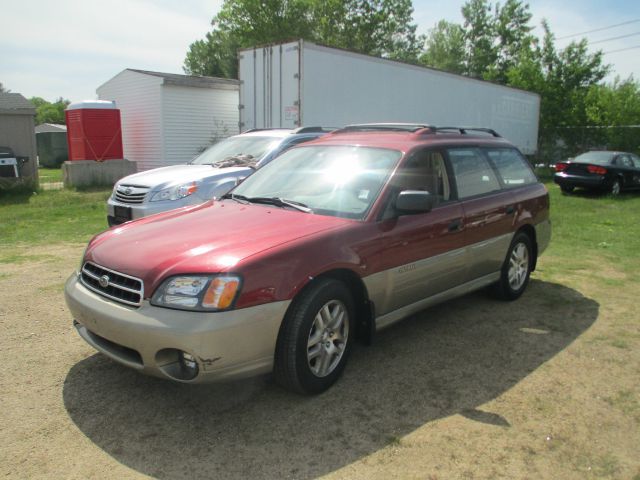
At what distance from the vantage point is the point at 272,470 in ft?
8.67

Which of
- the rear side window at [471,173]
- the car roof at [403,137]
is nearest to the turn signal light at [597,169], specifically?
the car roof at [403,137]

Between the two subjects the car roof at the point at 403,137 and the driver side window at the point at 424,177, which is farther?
the car roof at the point at 403,137

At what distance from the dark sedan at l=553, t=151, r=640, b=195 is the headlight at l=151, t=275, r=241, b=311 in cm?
1455

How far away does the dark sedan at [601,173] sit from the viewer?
14875 mm

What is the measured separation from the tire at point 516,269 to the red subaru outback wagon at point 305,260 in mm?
49

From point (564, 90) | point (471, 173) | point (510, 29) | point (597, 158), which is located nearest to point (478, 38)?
point (510, 29)

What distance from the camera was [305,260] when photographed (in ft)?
10.4

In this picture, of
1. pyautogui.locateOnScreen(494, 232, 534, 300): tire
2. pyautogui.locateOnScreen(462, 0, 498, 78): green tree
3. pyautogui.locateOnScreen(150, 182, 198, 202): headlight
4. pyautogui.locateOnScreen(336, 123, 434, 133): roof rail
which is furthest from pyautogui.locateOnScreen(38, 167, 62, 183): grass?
pyautogui.locateOnScreen(462, 0, 498, 78): green tree

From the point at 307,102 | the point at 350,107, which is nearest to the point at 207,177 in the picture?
the point at 307,102

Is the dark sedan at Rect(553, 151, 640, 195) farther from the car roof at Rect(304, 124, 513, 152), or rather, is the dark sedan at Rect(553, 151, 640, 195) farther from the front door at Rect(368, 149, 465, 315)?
the front door at Rect(368, 149, 465, 315)

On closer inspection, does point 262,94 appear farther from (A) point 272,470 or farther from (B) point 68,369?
(A) point 272,470

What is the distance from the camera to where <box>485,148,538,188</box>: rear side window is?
5266mm

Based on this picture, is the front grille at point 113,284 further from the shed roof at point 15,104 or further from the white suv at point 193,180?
the shed roof at point 15,104

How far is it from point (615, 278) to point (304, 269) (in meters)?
4.78
